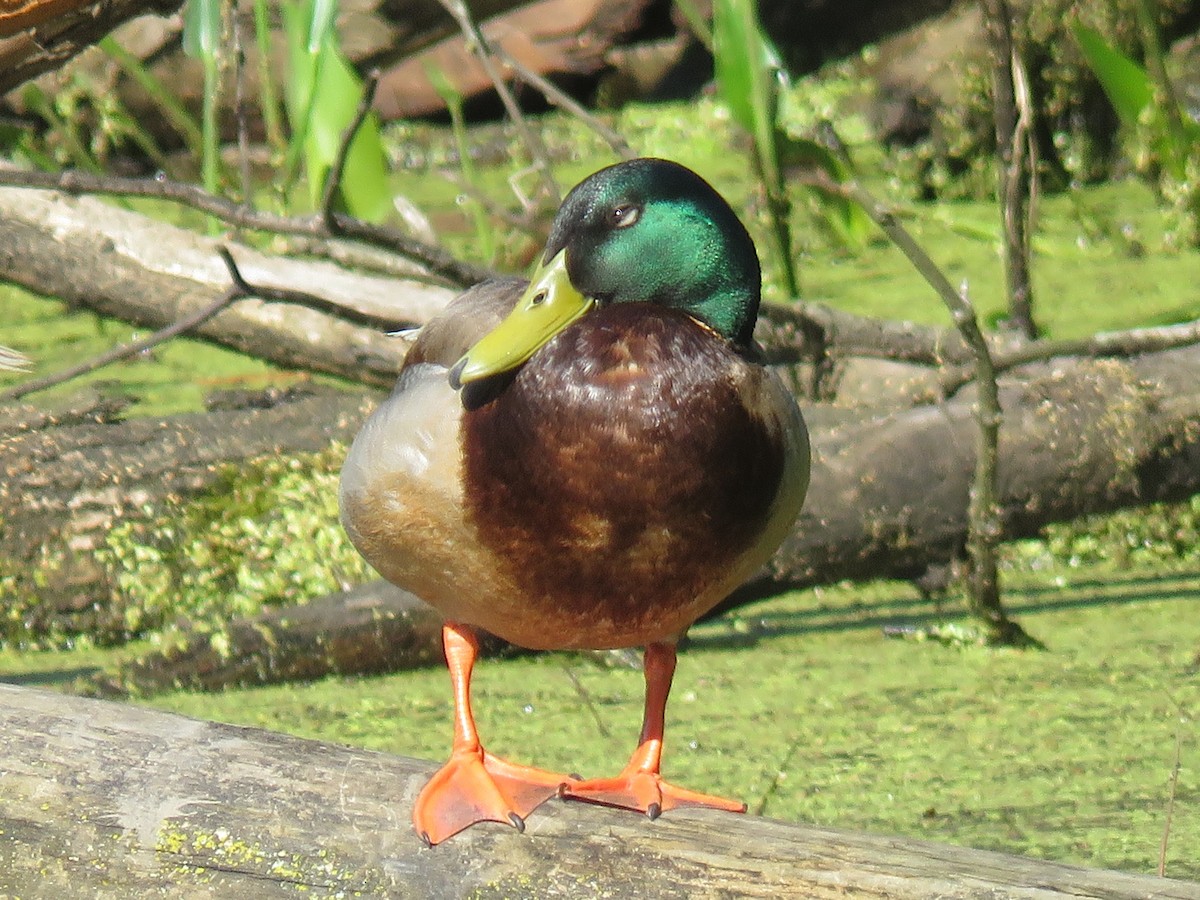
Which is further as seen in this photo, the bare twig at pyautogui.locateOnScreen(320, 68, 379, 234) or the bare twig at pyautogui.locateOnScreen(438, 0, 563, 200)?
the bare twig at pyautogui.locateOnScreen(438, 0, 563, 200)

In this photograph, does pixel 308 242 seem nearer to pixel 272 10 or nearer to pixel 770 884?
pixel 770 884

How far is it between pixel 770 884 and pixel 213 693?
1755 mm

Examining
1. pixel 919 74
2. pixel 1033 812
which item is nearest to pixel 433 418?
pixel 1033 812

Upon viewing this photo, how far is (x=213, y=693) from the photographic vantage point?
317cm

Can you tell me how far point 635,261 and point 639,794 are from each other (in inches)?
26.7

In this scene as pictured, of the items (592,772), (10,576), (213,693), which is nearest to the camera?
(592,772)

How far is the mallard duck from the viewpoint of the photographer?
6.65 ft

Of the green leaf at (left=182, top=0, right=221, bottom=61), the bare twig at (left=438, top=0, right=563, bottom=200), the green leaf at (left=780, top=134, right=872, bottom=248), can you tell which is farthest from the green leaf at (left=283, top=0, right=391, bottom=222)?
the green leaf at (left=780, top=134, right=872, bottom=248)

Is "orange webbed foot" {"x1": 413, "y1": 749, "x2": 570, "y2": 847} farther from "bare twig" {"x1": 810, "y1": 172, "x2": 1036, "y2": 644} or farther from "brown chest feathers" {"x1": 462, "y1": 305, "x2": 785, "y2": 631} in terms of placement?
"bare twig" {"x1": 810, "y1": 172, "x2": 1036, "y2": 644}

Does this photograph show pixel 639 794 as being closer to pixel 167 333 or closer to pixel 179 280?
pixel 167 333

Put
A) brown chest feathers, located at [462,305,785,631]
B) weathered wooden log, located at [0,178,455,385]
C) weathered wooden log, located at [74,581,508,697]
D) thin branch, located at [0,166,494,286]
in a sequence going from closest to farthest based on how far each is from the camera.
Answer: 1. brown chest feathers, located at [462,305,785,631]
2. weathered wooden log, located at [74,581,508,697]
3. thin branch, located at [0,166,494,286]
4. weathered wooden log, located at [0,178,455,385]

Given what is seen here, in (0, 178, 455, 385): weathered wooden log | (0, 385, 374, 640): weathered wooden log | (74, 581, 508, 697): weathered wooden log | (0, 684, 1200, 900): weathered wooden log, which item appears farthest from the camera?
(0, 178, 455, 385): weathered wooden log

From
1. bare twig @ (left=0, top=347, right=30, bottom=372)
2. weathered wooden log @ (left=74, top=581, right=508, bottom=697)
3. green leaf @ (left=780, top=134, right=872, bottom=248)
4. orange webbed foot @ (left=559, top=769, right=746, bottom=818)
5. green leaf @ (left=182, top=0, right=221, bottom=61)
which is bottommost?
weathered wooden log @ (left=74, top=581, right=508, bottom=697)

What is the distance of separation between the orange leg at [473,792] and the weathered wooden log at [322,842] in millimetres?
19
